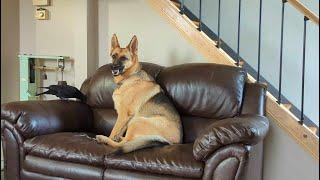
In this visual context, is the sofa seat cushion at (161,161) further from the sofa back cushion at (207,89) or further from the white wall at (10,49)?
the white wall at (10,49)

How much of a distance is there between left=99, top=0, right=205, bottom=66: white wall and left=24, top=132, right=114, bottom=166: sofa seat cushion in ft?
3.98

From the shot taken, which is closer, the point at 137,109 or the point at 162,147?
the point at 162,147

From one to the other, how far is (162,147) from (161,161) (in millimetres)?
183

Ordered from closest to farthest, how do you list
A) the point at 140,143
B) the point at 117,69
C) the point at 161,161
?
the point at 161,161, the point at 140,143, the point at 117,69

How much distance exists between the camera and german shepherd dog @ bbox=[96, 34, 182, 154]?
260 cm

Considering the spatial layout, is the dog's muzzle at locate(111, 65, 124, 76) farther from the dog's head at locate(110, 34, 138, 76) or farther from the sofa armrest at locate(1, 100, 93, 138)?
the sofa armrest at locate(1, 100, 93, 138)

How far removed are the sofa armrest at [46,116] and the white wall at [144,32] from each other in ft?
2.75

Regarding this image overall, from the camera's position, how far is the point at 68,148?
96.7 inches

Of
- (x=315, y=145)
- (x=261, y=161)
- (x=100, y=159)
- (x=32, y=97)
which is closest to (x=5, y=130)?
(x=100, y=159)

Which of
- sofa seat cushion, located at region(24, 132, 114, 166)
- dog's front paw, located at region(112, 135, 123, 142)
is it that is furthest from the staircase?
sofa seat cushion, located at region(24, 132, 114, 166)

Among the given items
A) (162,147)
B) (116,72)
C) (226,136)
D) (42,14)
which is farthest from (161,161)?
(42,14)

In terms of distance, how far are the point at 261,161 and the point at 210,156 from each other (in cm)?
89

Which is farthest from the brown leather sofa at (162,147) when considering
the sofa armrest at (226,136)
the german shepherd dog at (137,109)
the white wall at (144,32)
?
the white wall at (144,32)

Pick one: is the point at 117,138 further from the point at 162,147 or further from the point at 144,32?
the point at 144,32
